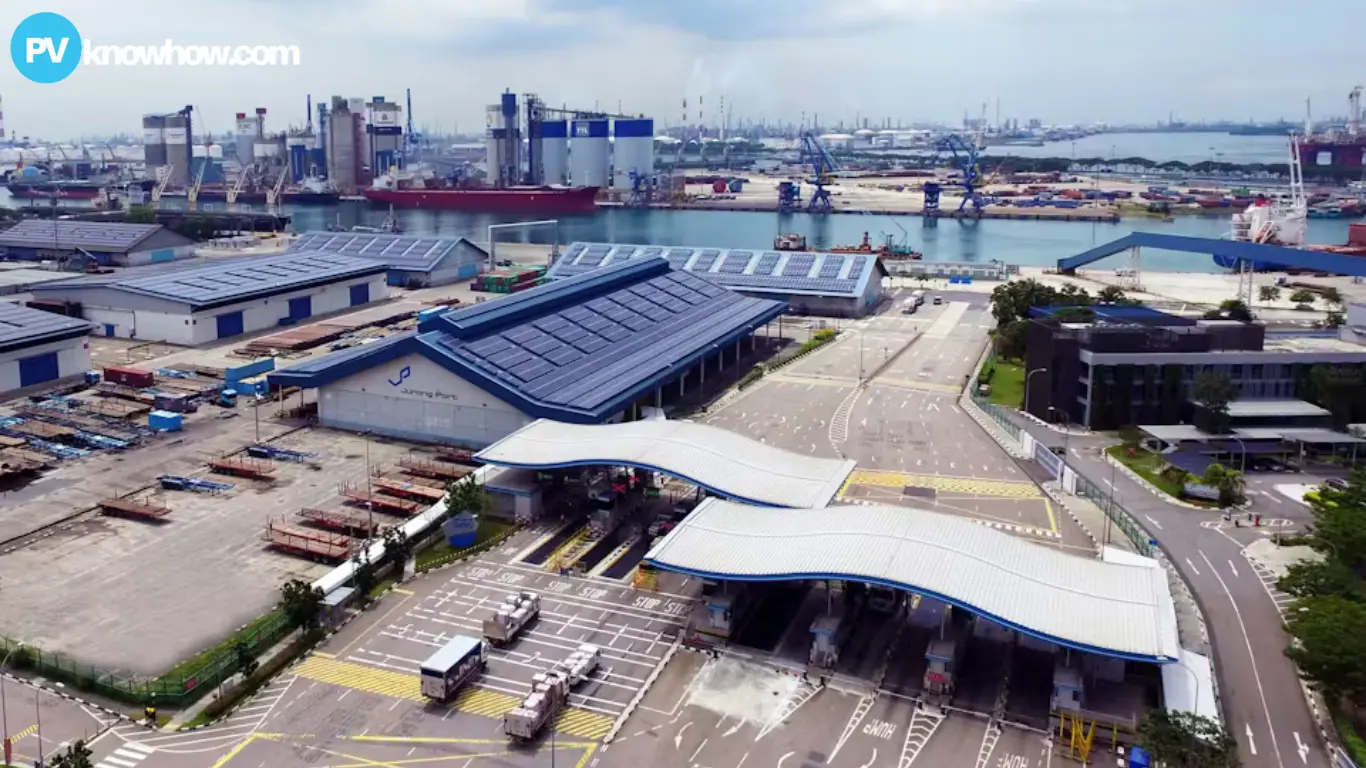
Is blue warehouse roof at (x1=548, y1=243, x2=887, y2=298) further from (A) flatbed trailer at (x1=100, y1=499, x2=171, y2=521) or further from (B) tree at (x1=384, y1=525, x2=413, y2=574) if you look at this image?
(B) tree at (x1=384, y1=525, x2=413, y2=574)

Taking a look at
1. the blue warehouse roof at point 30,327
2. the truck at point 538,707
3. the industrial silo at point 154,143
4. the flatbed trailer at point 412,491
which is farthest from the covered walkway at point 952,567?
the industrial silo at point 154,143

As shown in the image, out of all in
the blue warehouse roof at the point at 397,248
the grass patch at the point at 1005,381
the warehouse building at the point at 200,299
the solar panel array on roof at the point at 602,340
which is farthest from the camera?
the blue warehouse roof at the point at 397,248

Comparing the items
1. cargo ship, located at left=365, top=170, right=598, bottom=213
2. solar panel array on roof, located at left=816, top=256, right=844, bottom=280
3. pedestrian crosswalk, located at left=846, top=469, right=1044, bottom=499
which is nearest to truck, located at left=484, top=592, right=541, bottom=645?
pedestrian crosswalk, located at left=846, top=469, right=1044, bottom=499

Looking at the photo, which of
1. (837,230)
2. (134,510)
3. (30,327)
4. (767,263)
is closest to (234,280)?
(30,327)

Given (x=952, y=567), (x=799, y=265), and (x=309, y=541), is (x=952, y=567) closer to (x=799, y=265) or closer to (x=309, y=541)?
(x=309, y=541)

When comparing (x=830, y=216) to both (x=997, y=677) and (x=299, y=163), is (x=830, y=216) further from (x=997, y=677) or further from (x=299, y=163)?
(x=997, y=677)

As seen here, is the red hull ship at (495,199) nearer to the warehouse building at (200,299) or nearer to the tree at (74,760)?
the warehouse building at (200,299)
